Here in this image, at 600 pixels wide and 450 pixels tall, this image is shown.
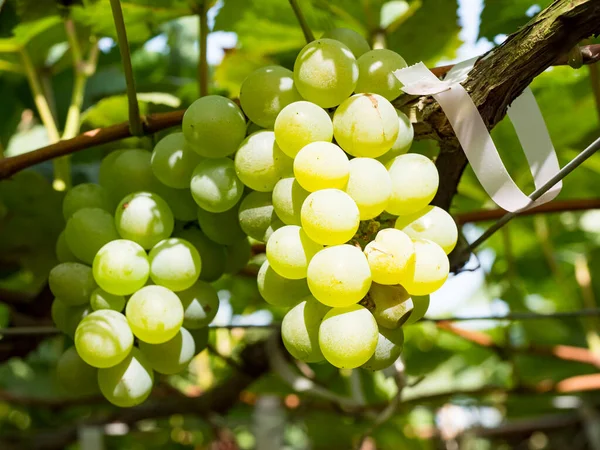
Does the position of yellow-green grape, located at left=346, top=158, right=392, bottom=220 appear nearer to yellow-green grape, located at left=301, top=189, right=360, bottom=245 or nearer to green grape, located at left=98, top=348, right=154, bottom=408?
yellow-green grape, located at left=301, top=189, right=360, bottom=245

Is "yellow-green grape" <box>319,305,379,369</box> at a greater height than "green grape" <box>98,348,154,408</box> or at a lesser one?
lesser

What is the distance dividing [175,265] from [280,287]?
0.09 meters

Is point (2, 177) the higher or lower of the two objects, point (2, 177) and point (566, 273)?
the lower

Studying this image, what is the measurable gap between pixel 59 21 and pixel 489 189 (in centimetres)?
72

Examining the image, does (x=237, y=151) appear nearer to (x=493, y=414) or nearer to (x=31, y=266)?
(x=31, y=266)

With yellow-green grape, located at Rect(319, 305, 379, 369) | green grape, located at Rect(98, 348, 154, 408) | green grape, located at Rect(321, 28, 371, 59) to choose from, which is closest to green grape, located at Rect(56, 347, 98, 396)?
green grape, located at Rect(98, 348, 154, 408)

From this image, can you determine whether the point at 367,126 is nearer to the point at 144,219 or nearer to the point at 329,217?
the point at 329,217

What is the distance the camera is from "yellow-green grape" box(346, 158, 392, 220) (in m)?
0.42

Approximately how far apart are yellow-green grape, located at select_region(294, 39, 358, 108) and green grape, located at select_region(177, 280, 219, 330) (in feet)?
0.61

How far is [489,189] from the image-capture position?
432mm

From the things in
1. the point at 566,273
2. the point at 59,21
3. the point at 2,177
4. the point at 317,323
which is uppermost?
the point at 59,21

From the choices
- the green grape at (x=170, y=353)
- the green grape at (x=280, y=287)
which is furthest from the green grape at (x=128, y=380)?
the green grape at (x=280, y=287)

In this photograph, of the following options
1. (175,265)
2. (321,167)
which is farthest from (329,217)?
(175,265)

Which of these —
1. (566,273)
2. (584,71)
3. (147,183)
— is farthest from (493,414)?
(147,183)
